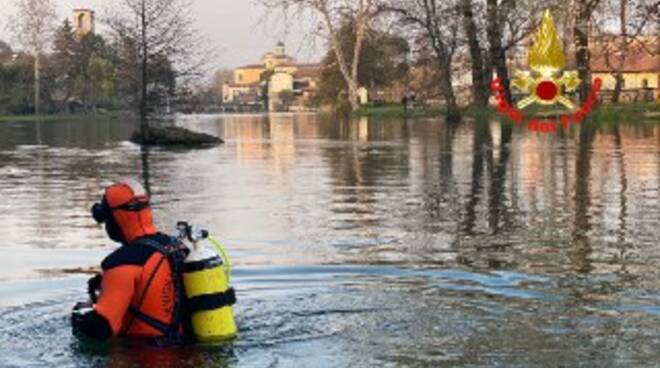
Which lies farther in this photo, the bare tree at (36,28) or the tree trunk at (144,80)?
the bare tree at (36,28)

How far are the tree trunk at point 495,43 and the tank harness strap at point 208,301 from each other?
42.7m

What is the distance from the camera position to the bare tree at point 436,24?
5747 centimetres

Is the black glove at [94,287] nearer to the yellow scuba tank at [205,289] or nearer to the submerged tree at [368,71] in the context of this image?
the yellow scuba tank at [205,289]

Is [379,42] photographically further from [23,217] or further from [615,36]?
[23,217]

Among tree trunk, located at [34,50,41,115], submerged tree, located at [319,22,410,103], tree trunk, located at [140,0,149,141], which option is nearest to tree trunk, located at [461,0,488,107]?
tree trunk, located at [140,0,149,141]

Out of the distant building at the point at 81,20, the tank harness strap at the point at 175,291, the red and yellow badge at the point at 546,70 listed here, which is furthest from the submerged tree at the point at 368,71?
the tank harness strap at the point at 175,291

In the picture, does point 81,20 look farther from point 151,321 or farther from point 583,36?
point 151,321

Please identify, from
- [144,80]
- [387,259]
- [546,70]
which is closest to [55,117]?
[144,80]

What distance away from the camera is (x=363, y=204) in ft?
53.1

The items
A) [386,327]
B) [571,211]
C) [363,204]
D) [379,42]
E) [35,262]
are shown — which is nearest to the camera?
[386,327]

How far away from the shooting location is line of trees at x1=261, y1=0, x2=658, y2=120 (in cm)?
4169

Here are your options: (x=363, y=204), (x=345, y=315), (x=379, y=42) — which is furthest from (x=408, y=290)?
(x=379, y=42)

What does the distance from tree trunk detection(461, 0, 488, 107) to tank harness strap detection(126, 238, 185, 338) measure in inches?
1877

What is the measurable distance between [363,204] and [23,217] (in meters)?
4.59
